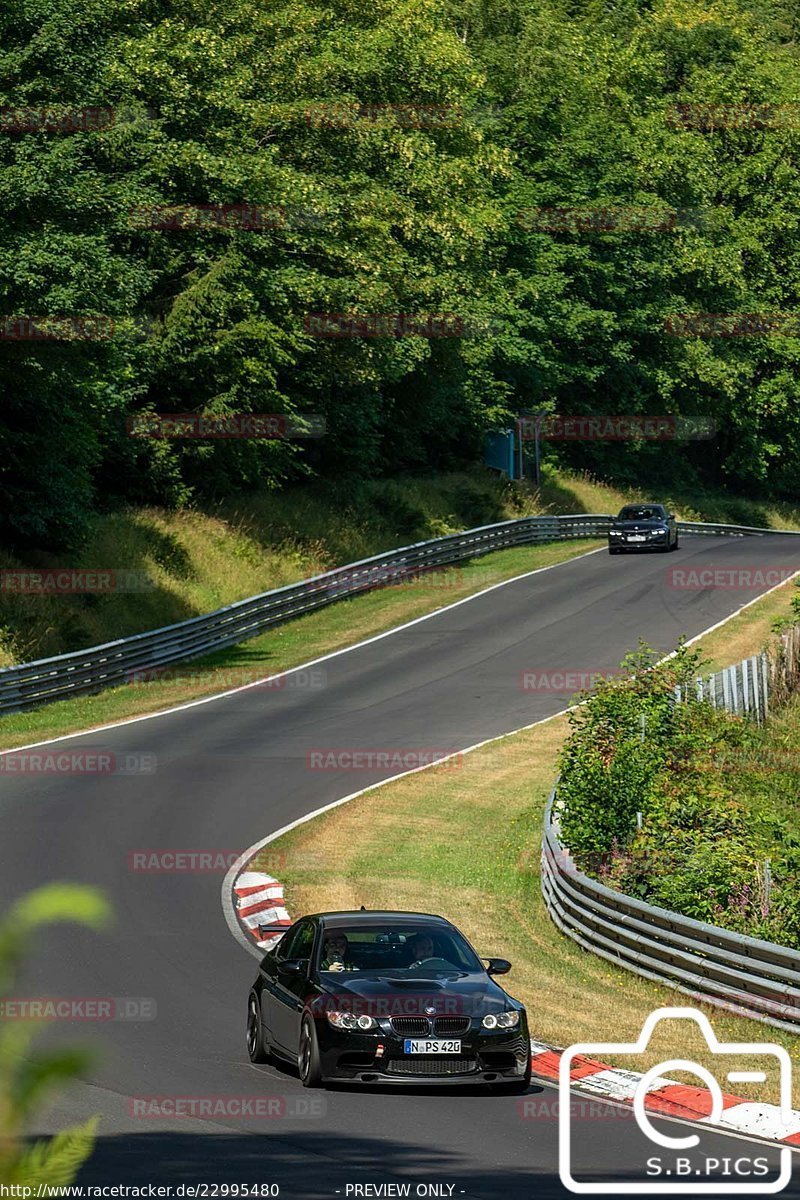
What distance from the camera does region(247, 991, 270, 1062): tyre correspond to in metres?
13.7

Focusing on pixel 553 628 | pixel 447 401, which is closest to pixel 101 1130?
pixel 553 628

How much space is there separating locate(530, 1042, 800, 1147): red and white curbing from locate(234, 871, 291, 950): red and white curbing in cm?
568

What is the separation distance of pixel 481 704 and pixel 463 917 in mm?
16785

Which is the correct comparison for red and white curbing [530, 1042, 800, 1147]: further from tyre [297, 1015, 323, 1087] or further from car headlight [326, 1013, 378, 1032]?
tyre [297, 1015, 323, 1087]

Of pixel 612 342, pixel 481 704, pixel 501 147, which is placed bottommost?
pixel 481 704

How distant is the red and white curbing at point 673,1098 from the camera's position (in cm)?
1190

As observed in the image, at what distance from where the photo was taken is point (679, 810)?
2255 cm

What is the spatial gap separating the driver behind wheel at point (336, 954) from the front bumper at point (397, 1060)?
910mm

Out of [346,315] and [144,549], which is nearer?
[144,549]

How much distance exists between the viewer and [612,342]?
7500 cm

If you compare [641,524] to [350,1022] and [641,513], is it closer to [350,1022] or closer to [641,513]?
[641,513]

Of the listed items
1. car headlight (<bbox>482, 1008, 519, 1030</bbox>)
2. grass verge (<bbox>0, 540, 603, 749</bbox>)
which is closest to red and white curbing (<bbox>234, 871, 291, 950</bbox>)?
car headlight (<bbox>482, 1008, 519, 1030</bbox>)

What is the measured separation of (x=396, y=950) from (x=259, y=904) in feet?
24.8

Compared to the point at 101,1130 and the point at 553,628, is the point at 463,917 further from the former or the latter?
the point at 553,628
